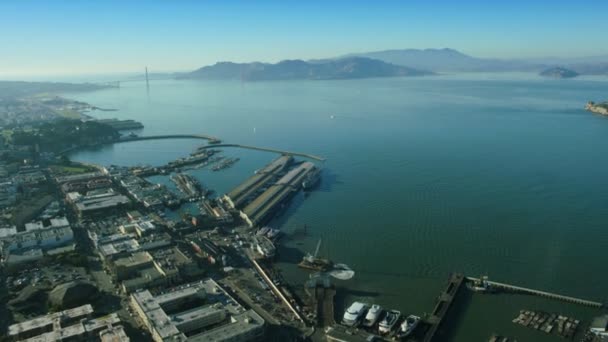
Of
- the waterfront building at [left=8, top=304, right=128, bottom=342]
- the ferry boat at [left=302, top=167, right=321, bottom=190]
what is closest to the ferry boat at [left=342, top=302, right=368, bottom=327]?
the waterfront building at [left=8, top=304, right=128, bottom=342]

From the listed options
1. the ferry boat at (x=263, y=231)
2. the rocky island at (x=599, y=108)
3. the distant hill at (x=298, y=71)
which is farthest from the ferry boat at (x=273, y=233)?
the distant hill at (x=298, y=71)

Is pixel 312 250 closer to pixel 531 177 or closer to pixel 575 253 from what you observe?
pixel 575 253

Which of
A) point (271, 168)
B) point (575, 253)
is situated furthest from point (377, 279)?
point (271, 168)

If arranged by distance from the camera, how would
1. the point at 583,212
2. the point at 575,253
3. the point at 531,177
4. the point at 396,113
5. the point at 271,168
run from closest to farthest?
the point at 575,253
the point at 583,212
the point at 531,177
the point at 271,168
the point at 396,113

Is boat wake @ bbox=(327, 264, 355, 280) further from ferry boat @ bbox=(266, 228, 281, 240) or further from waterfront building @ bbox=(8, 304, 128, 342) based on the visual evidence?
waterfront building @ bbox=(8, 304, 128, 342)

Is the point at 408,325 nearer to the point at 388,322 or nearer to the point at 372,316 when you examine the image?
the point at 388,322
